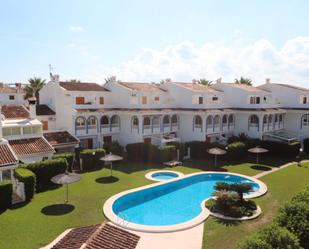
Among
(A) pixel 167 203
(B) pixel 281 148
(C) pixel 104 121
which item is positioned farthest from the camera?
(C) pixel 104 121

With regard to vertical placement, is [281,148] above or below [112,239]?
above

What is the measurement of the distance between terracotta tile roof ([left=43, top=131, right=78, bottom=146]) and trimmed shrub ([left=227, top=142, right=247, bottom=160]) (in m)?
18.9

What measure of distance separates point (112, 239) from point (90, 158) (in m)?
16.1

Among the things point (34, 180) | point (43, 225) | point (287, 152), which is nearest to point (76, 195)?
point (34, 180)

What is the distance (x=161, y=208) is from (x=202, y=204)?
314 centimetres

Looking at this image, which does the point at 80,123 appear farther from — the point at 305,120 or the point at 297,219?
the point at 305,120

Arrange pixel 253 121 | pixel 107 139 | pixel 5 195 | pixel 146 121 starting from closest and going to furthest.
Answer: pixel 5 195
pixel 146 121
pixel 107 139
pixel 253 121

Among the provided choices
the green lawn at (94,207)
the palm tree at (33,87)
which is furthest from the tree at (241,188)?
the palm tree at (33,87)

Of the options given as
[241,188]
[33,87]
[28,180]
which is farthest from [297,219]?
[33,87]

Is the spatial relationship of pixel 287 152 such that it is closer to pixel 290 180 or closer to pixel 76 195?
pixel 290 180

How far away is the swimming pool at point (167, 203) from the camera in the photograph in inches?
781

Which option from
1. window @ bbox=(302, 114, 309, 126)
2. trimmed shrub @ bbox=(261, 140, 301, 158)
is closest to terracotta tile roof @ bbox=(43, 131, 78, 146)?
trimmed shrub @ bbox=(261, 140, 301, 158)

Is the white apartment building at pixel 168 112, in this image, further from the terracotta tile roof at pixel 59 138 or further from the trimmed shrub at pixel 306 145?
the trimmed shrub at pixel 306 145

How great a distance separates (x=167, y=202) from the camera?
24.1 m
